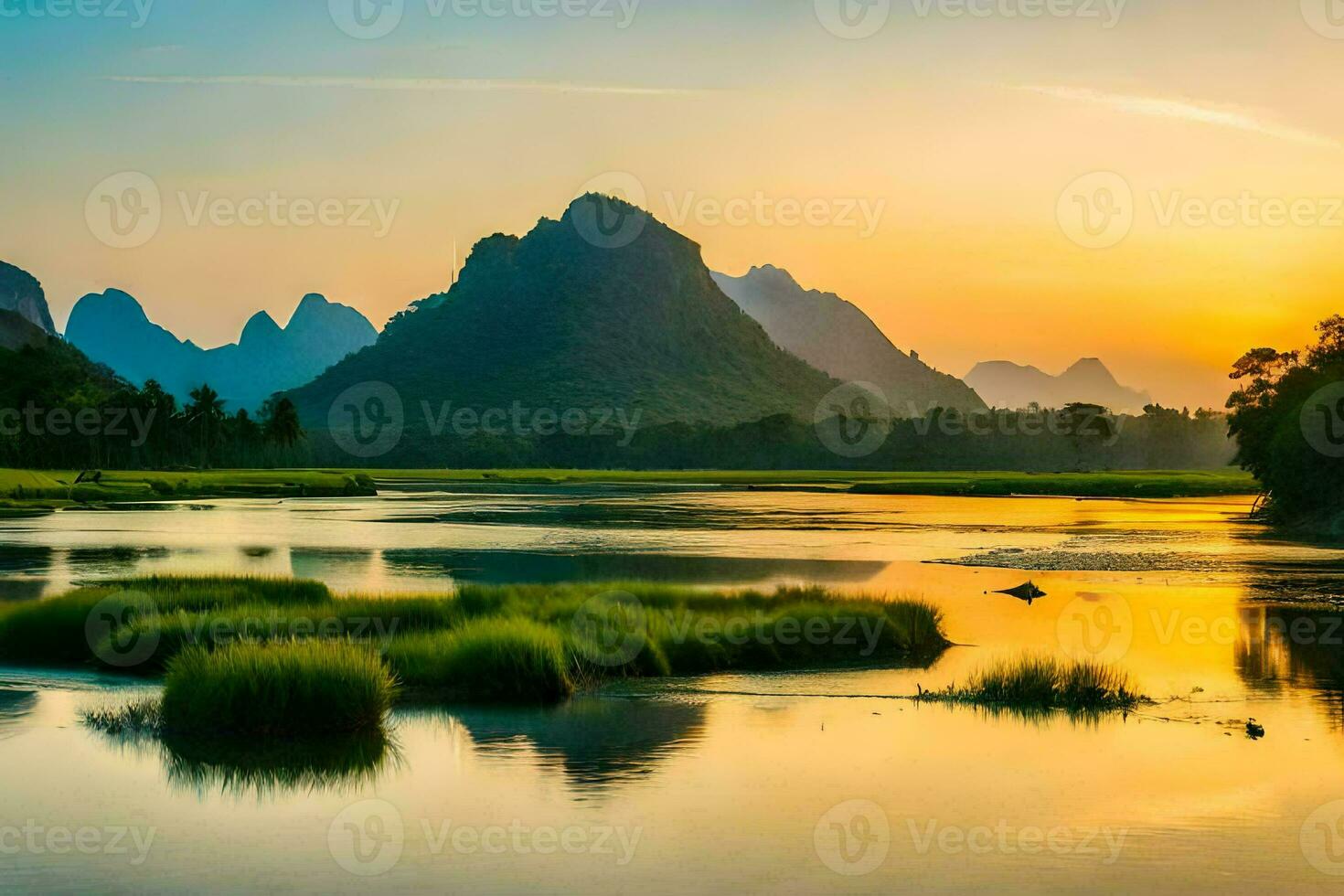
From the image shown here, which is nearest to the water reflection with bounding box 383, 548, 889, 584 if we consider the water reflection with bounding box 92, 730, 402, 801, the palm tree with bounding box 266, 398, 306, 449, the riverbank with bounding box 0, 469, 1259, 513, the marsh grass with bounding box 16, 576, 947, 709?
the marsh grass with bounding box 16, 576, 947, 709

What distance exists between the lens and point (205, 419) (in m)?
171

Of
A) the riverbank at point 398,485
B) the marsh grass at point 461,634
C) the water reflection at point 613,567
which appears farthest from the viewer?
the riverbank at point 398,485

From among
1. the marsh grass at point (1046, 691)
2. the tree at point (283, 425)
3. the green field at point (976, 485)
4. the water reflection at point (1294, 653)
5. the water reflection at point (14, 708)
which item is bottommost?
the water reflection at point (1294, 653)

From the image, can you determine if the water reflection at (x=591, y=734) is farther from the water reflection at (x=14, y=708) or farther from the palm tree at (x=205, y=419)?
the palm tree at (x=205, y=419)


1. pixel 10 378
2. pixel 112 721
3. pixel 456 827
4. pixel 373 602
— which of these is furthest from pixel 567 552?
pixel 10 378

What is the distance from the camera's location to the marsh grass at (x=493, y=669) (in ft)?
81.0

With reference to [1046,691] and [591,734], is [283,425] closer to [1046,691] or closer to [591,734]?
[1046,691]

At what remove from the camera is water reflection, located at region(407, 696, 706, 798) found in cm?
1959

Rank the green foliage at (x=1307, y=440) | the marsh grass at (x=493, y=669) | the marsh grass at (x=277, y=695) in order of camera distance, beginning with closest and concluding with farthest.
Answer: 1. the marsh grass at (x=277, y=695)
2. the marsh grass at (x=493, y=669)
3. the green foliage at (x=1307, y=440)

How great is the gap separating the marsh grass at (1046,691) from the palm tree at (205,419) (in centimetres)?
15633

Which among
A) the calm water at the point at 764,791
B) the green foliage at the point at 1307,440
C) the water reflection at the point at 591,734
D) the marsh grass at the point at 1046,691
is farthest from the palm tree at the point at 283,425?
the marsh grass at the point at 1046,691

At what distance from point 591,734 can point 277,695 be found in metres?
5.01

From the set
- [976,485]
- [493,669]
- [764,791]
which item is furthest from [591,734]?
[976,485]

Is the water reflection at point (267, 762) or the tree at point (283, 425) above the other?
the tree at point (283, 425)
